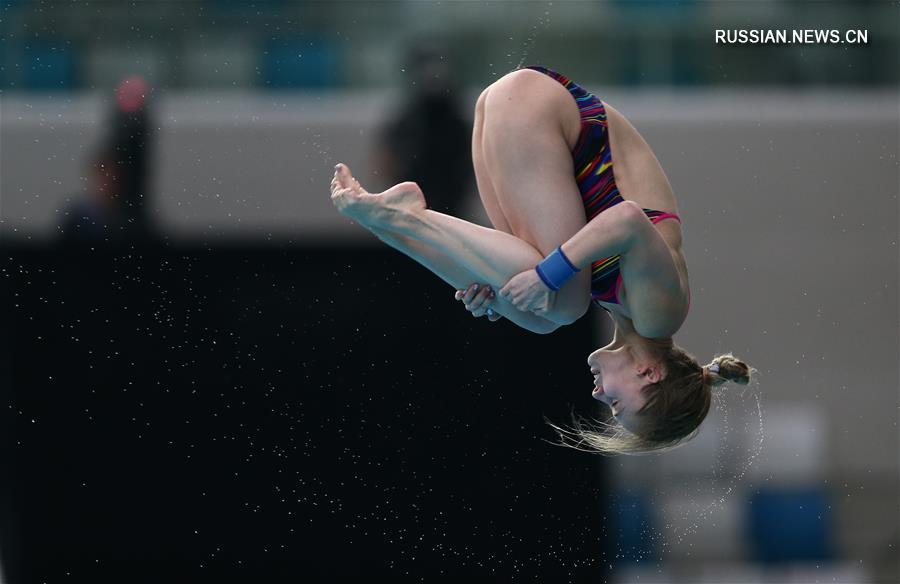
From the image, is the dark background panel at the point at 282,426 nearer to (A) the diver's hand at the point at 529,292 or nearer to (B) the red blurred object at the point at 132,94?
(B) the red blurred object at the point at 132,94

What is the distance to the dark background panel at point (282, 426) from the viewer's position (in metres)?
6.08

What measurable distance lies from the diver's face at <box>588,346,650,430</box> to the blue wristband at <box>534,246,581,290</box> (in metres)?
0.35

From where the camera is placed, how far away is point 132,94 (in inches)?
253

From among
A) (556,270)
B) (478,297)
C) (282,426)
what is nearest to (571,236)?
(556,270)

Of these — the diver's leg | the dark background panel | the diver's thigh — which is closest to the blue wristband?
the diver's leg

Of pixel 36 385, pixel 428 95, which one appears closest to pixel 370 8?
pixel 428 95

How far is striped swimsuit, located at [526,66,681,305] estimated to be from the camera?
3.48 metres

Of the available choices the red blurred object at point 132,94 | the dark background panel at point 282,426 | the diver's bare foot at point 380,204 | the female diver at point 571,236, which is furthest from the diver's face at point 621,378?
the red blurred object at point 132,94

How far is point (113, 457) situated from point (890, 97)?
4208 mm

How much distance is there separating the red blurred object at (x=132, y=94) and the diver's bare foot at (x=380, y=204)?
3.29m

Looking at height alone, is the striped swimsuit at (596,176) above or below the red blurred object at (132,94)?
above

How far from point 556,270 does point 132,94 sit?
379 centimetres

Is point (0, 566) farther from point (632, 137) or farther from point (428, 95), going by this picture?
point (632, 137)

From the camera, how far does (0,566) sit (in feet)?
20.8
